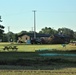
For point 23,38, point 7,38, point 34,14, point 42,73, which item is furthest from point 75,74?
point 7,38

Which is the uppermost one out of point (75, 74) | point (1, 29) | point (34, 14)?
point (34, 14)

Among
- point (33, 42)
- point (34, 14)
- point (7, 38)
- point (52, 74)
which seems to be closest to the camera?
point (52, 74)

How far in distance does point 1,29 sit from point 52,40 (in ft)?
150

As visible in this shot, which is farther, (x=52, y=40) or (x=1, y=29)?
(x=52, y=40)

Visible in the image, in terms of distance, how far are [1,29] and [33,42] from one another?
37505 millimetres

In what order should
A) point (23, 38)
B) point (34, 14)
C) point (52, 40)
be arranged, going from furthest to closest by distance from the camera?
point (23, 38) → point (34, 14) → point (52, 40)

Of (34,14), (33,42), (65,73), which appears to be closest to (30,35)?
(34,14)

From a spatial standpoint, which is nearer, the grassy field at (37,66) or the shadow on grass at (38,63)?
the grassy field at (37,66)

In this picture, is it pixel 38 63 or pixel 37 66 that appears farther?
pixel 38 63

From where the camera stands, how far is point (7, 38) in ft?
593

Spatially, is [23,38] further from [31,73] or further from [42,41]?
[31,73]

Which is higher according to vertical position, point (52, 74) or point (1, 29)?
point (1, 29)

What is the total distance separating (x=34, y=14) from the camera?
128 m

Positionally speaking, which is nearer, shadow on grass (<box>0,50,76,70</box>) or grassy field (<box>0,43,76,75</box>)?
grassy field (<box>0,43,76,75</box>)
